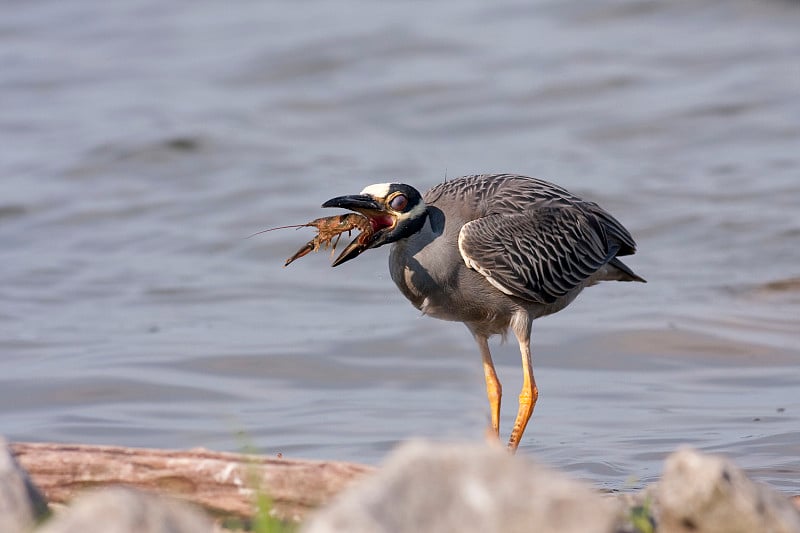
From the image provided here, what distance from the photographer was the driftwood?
4695 mm

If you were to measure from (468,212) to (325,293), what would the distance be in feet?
15.8

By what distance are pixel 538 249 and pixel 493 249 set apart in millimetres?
532

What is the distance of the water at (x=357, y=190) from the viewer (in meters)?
8.70

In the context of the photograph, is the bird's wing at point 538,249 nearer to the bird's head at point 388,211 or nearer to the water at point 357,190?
the bird's head at point 388,211

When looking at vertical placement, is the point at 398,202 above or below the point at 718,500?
below

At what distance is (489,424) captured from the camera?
26.2 feet

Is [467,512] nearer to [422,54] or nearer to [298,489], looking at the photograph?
[298,489]

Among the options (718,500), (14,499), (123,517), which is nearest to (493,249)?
(718,500)

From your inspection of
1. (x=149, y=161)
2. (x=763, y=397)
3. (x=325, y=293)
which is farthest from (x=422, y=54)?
(x=763, y=397)

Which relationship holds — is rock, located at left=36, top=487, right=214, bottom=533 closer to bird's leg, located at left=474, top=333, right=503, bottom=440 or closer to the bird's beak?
the bird's beak

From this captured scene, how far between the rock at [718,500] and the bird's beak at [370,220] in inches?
125

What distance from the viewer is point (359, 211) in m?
7.05

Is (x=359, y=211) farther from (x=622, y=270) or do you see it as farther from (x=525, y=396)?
(x=622, y=270)

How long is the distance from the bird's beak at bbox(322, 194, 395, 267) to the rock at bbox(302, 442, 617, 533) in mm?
3567
